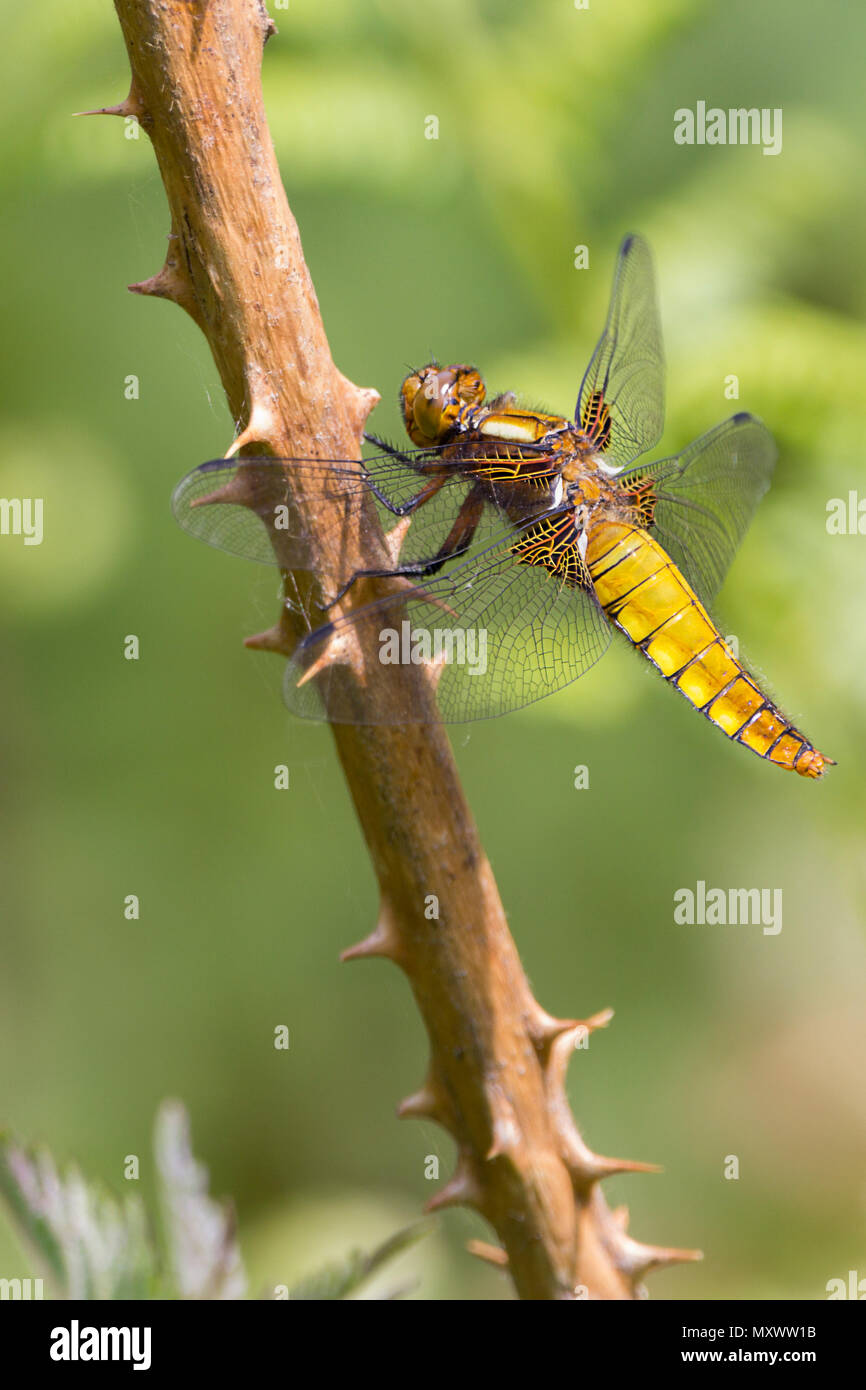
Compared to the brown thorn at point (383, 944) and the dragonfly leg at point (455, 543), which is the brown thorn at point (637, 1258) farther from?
the dragonfly leg at point (455, 543)

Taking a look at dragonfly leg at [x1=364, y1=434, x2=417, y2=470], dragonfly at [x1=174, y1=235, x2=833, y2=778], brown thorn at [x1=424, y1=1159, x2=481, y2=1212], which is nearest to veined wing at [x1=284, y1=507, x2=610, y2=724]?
dragonfly at [x1=174, y1=235, x2=833, y2=778]

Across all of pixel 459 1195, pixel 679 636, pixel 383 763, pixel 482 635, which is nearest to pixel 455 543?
pixel 482 635

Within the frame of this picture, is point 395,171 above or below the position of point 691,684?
above

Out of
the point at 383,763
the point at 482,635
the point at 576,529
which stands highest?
the point at 576,529

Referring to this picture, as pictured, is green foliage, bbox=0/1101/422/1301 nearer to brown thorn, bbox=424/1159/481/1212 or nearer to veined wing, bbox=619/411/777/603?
brown thorn, bbox=424/1159/481/1212

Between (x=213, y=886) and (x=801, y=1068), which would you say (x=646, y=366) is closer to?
(x=213, y=886)

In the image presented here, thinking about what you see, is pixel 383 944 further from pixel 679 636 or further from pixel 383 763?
pixel 679 636


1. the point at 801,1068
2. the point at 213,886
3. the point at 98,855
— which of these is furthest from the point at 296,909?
the point at 801,1068

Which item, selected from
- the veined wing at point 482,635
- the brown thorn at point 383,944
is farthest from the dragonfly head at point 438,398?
the brown thorn at point 383,944
